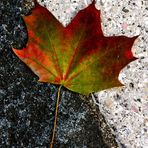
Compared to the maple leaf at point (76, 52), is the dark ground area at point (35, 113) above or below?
below

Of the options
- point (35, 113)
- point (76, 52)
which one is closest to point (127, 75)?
point (76, 52)

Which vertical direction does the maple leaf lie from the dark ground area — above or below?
above

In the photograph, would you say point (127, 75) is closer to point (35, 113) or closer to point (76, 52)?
point (76, 52)
